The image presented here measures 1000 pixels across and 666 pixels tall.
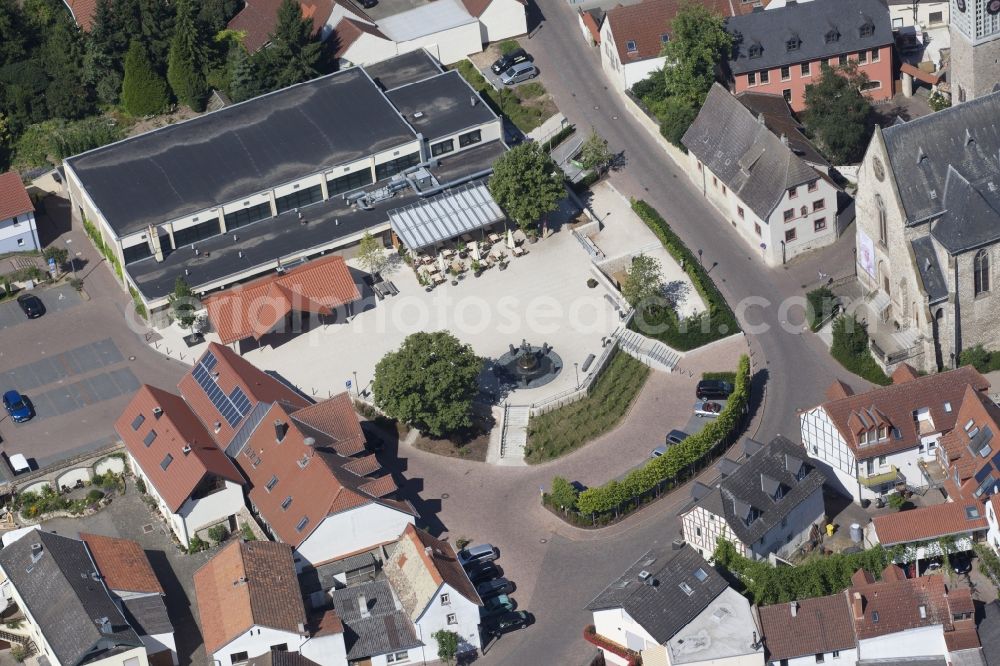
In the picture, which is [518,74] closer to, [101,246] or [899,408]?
[101,246]

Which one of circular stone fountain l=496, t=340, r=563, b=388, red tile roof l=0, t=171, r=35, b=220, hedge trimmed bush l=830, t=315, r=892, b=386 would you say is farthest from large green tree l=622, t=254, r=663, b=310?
red tile roof l=0, t=171, r=35, b=220

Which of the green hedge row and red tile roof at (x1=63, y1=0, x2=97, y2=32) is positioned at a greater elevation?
red tile roof at (x1=63, y1=0, x2=97, y2=32)

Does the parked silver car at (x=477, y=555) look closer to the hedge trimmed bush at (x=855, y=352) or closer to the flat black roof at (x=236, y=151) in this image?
the hedge trimmed bush at (x=855, y=352)

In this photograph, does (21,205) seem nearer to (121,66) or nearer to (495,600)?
(121,66)

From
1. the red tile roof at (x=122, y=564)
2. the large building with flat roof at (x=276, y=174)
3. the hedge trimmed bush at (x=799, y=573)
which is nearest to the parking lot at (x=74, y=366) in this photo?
the large building with flat roof at (x=276, y=174)

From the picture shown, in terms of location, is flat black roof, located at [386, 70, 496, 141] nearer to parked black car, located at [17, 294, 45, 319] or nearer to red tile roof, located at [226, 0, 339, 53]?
red tile roof, located at [226, 0, 339, 53]

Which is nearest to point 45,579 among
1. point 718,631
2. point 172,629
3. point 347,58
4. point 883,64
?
point 172,629

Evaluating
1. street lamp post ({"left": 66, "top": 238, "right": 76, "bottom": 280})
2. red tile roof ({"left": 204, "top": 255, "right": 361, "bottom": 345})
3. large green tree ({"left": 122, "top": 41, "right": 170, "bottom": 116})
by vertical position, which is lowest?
red tile roof ({"left": 204, "top": 255, "right": 361, "bottom": 345})
